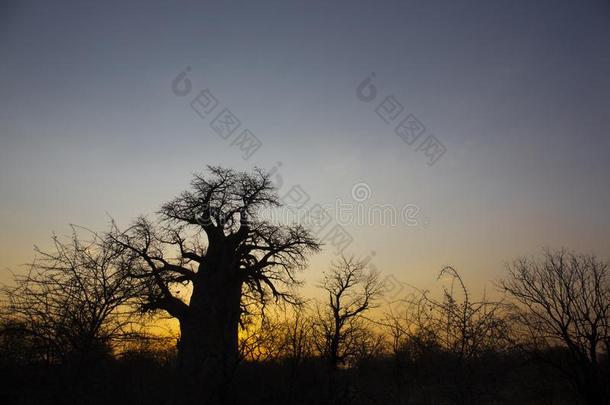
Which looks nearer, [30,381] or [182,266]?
[30,381]

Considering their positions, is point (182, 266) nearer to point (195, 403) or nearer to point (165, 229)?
point (165, 229)

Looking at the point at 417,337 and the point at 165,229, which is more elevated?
the point at 165,229

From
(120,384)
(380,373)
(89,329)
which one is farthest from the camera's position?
(380,373)

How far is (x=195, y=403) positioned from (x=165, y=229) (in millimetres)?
8004

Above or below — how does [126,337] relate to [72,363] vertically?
above

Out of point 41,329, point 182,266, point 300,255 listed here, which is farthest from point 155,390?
point 300,255

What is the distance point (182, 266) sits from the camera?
13.6 m

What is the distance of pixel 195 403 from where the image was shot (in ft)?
22.1

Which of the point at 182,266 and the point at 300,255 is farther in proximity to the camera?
the point at 300,255

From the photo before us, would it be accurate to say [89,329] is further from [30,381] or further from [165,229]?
[165,229]

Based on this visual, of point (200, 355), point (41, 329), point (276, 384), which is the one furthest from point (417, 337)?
point (200, 355)

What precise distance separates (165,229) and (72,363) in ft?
29.0

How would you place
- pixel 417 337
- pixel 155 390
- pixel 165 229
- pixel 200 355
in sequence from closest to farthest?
pixel 417 337, pixel 155 390, pixel 200 355, pixel 165 229

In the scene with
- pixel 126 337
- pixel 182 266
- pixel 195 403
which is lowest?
pixel 195 403
